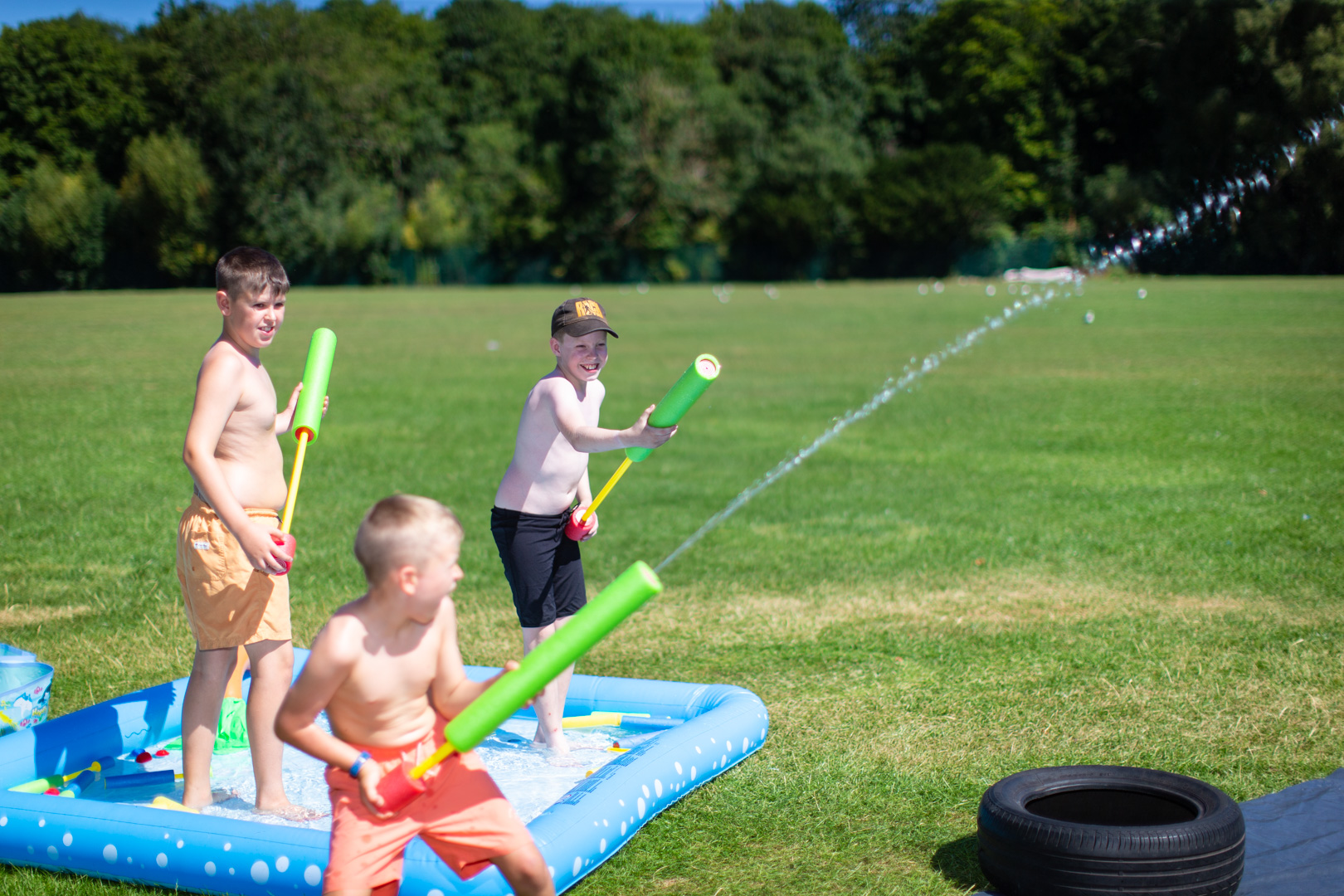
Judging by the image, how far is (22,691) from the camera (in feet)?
15.0

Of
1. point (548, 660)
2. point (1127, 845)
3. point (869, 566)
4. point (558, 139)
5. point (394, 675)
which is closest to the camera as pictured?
point (548, 660)

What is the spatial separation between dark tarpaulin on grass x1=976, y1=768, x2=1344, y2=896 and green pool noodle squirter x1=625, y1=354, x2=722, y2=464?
→ 174 centimetres

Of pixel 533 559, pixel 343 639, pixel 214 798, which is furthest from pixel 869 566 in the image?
pixel 343 639

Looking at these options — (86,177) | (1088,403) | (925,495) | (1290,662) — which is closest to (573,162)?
(86,177)

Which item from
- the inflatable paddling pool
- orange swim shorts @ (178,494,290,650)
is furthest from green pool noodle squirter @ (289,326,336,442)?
the inflatable paddling pool

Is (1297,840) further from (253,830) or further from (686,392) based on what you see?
(253,830)

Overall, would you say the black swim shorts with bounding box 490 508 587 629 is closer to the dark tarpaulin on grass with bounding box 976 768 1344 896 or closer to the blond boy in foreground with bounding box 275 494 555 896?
the blond boy in foreground with bounding box 275 494 555 896

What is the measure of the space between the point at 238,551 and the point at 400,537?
161cm

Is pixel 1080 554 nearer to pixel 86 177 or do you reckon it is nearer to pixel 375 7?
pixel 86 177

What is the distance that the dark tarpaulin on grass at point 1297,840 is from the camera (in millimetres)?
3426

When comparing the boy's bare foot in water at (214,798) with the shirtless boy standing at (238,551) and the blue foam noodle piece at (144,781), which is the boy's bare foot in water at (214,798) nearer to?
the shirtless boy standing at (238,551)

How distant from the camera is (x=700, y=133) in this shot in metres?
66.2

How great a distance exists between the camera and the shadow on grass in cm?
356

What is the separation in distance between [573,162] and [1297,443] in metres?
58.1
